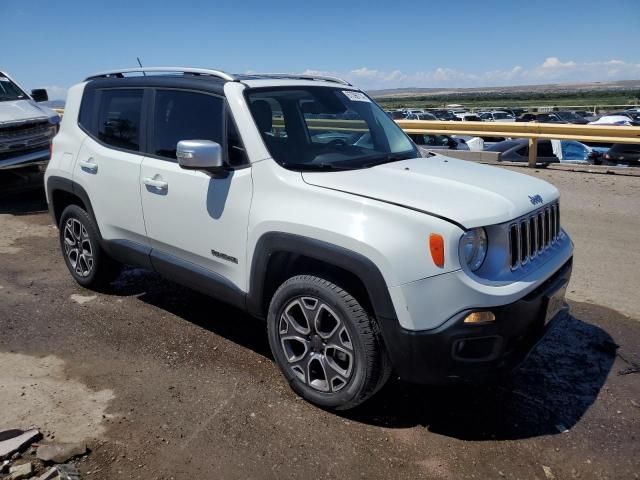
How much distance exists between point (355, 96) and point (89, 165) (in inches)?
88.9

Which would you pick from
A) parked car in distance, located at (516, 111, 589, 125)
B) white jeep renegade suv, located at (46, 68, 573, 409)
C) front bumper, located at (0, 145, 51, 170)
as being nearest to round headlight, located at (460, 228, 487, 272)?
white jeep renegade suv, located at (46, 68, 573, 409)

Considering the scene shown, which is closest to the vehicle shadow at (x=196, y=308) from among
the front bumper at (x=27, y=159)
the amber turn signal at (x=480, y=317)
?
the amber turn signal at (x=480, y=317)

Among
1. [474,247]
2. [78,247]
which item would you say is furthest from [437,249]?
[78,247]

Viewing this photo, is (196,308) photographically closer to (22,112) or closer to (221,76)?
(221,76)

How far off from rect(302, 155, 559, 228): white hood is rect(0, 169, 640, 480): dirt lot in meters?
1.21

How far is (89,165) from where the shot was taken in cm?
467

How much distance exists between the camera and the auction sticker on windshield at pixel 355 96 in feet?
14.6

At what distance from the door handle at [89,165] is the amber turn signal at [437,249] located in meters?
3.06

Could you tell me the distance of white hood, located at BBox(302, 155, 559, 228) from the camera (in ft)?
9.45

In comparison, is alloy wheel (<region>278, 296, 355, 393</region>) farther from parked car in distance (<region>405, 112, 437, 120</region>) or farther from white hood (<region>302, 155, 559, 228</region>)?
parked car in distance (<region>405, 112, 437, 120</region>)

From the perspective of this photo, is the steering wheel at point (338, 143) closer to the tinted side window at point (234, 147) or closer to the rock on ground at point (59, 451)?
the tinted side window at point (234, 147)

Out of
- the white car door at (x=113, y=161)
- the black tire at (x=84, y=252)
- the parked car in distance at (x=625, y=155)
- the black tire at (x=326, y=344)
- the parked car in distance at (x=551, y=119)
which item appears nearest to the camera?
the black tire at (x=326, y=344)

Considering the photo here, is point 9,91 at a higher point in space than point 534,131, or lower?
higher

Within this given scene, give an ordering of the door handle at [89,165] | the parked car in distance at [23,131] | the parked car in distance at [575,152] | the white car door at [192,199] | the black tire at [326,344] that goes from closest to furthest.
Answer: the black tire at [326,344]
the white car door at [192,199]
the door handle at [89,165]
the parked car in distance at [23,131]
the parked car in distance at [575,152]
